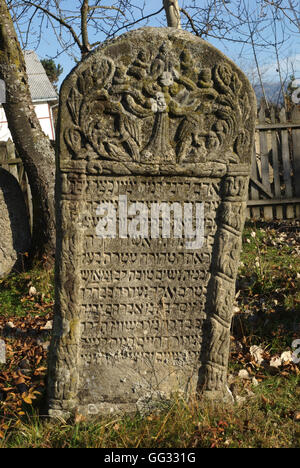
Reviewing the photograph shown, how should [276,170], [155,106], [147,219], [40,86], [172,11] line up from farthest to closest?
[40,86] → [276,170] → [172,11] → [147,219] → [155,106]

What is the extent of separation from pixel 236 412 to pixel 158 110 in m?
2.09

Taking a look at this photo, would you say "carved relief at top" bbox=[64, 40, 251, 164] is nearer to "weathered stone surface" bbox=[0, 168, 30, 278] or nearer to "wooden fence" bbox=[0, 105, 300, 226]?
"weathered stone surface" bbox=[0, 168, 30, 278]

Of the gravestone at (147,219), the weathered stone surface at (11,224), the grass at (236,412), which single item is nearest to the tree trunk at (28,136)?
the weathered stone surface at (11,224)

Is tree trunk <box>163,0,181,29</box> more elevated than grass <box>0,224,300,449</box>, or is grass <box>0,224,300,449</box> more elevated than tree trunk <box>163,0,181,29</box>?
tree trunk <box>163,0,181,29</box>

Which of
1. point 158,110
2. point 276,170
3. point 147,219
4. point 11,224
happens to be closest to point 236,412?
point 147,219

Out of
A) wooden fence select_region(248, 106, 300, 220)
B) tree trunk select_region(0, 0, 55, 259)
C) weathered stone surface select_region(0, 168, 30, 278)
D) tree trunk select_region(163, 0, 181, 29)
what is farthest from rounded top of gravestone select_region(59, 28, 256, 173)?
wooden fence select_region(248, 106, 300, 220)

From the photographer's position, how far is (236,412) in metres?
3.13

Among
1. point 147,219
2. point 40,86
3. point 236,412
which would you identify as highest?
point 40,86

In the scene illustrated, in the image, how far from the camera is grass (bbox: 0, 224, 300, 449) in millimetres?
2828

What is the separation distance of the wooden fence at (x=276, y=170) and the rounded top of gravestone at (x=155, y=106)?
6038 mm

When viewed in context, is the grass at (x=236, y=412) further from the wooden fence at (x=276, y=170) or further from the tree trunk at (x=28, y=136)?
the wooden fence at (x=276, y=170)

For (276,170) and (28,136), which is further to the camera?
(276,170)

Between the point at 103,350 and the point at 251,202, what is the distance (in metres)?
6.29

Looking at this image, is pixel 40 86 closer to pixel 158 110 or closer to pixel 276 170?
pixel 276 170
